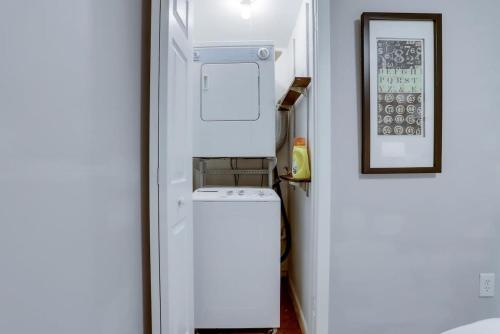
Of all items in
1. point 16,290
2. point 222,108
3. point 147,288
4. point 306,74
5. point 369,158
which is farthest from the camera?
point 222,108

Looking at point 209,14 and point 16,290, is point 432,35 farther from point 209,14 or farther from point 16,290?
point 16,290

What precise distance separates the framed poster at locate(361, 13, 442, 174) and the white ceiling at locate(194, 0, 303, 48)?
1005 mm

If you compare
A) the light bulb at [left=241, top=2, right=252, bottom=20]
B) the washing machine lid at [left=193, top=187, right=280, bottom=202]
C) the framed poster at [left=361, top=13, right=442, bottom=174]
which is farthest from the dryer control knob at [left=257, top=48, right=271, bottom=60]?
the washing machine lid at [left=193, top=187, right=280, bottom=202]

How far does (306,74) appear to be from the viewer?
1821 millimetres

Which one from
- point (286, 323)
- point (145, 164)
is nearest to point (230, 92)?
point (145, 164)

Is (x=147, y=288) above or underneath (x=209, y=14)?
underneath

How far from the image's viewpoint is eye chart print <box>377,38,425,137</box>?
156cm

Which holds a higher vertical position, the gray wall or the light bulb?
the light bulb

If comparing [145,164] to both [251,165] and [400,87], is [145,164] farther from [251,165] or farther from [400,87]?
[251,165]

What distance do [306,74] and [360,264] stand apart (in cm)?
117

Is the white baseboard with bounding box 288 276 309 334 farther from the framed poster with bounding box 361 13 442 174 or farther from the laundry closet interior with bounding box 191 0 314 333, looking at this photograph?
the framed poster with bounding box 361 13 442 174

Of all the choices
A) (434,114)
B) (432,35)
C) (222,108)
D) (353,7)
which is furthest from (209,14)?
(434,114)

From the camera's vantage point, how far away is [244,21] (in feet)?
8.38

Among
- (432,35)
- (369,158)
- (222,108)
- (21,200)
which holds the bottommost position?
(21,200)
